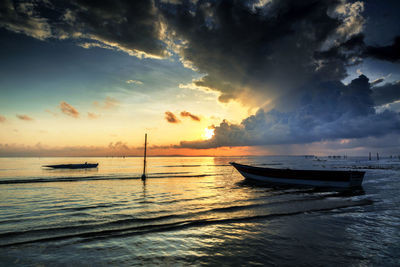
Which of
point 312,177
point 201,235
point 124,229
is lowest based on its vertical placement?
point 124,229

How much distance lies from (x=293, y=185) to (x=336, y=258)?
2538 centimetres

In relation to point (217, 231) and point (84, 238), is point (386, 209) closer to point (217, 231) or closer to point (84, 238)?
point (217, 231)

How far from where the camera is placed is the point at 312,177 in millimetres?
29938

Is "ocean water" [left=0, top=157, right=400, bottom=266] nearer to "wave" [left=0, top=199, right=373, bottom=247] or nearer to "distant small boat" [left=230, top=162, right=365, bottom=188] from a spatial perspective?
"wave" [left=0, top=199, right=373, bottom=247]

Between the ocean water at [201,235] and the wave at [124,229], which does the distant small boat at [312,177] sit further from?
the wave at [124,229]

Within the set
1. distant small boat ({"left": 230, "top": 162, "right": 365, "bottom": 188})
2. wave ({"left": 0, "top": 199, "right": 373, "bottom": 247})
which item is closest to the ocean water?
wave ({"left": 0, "top": 199, "right": 373, "bottom": 247})

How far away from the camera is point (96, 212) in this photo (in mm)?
15445

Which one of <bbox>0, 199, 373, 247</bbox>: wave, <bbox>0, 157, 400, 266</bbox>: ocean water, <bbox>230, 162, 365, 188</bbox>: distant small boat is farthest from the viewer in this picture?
<bbox>230, 162, 365, 188</bbox>: distant small boat

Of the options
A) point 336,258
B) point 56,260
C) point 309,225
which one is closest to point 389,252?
point 336,258

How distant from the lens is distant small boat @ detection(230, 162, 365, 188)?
2789 cm

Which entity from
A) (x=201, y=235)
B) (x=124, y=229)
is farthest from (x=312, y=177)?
(x=124, y=229)

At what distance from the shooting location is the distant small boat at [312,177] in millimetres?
27891

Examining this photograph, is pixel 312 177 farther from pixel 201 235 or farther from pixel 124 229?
pixel 124 229

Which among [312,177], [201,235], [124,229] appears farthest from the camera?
[312,177]
